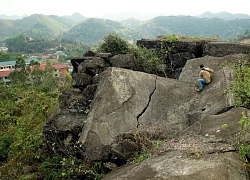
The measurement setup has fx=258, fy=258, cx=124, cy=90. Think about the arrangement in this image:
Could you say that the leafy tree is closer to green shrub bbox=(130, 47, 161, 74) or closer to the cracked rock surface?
green shrub bbox=(130, 47, 161, 74)

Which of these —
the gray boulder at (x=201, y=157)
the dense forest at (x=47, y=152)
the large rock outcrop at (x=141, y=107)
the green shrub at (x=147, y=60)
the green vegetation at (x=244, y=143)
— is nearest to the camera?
the gray boulder at (x=201, y=157)

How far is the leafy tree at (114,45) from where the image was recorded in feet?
31.0

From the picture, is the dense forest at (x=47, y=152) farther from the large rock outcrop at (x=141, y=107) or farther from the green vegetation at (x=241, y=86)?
the large rock outcrop at (x=141, y=107)

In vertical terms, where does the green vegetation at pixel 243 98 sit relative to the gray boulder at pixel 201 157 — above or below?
above

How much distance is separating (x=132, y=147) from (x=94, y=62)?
3.77m


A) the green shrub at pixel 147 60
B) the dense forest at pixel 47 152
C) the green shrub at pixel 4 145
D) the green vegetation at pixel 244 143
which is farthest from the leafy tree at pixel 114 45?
the green vegetation at pixel 244 143

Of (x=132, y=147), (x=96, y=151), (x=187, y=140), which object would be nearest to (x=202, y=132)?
(x=187, y=140)

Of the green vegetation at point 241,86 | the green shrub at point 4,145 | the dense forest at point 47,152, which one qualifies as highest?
the green vegetation at point 241,86

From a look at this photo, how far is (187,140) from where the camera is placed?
3.77 meters

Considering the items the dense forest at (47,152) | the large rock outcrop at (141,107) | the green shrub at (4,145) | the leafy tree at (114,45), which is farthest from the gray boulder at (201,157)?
the green shrub at (4,145)

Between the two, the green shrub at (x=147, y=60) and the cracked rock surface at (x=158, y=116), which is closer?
the cracked rock surface at (x=158, y=116)

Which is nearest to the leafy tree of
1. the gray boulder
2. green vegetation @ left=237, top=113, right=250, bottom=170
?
the gray boulder

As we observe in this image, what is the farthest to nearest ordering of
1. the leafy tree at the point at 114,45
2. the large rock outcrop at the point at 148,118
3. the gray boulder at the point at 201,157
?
1. the leafy tree at the point at 114,45
2. the large rock outcrop at the point at 148,118
3. the gray boulder at the point at 201,157

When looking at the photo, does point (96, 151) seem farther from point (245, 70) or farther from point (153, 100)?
point (245, 70)
